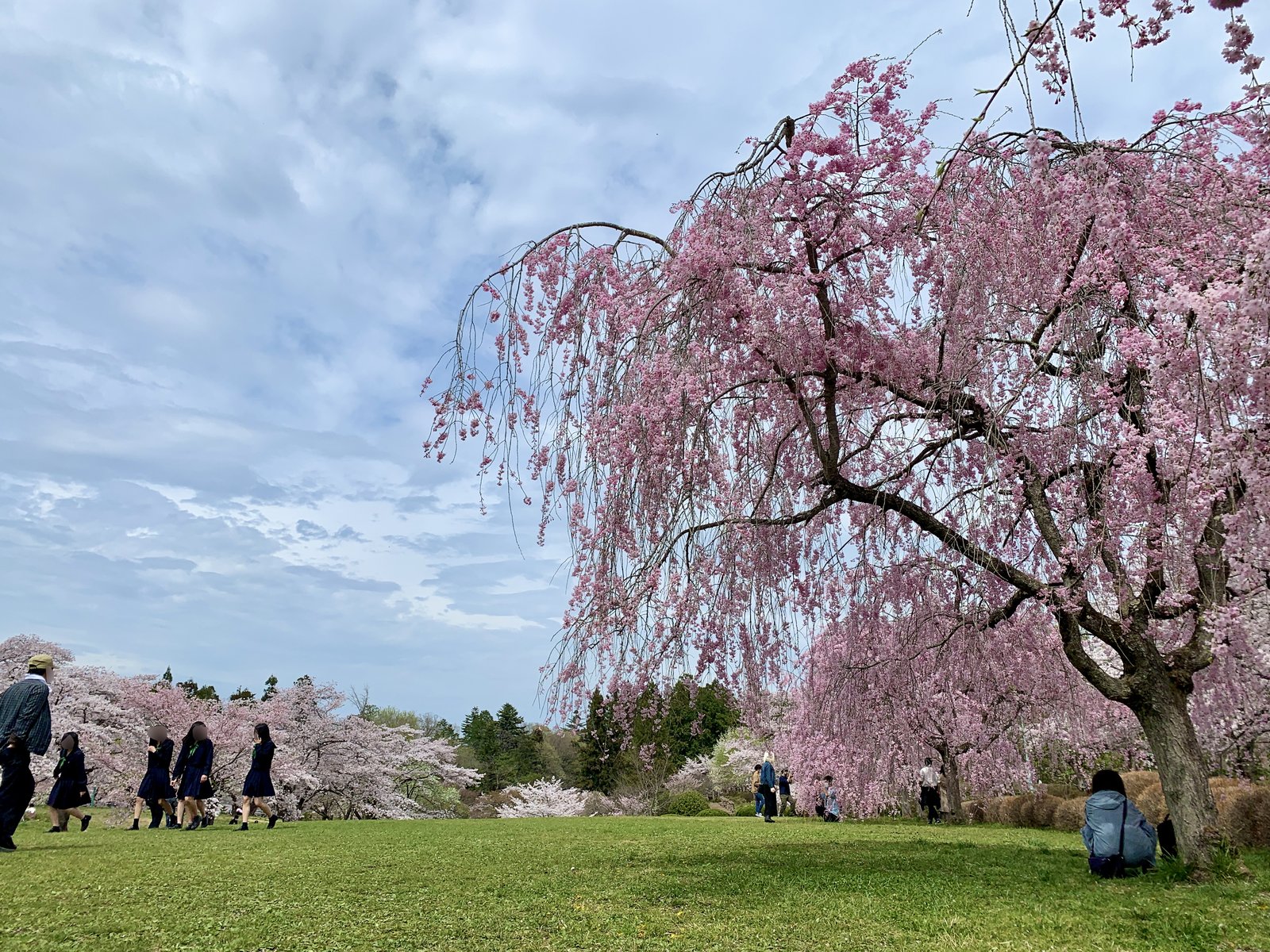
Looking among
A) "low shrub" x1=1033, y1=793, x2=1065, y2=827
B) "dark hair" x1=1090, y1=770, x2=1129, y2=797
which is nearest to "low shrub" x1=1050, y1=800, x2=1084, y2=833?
"low shrub" x1=1033, y1=793, x2=1065, y2=827

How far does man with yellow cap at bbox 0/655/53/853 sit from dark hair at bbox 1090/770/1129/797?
9478 millimetres

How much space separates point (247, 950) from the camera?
3.72 meters

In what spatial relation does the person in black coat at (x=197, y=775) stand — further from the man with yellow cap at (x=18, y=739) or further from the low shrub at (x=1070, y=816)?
the low shrub at (x=1070, y=816)

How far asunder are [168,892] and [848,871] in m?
5.21

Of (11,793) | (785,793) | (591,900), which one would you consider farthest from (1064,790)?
(11,793)

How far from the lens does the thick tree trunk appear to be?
6652 millimetres

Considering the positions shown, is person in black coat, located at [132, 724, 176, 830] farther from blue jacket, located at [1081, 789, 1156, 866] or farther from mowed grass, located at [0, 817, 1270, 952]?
blue jacket, located at [1081, 789, 1156, 866]

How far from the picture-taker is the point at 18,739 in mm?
7641

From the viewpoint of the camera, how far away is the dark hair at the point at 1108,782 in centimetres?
685

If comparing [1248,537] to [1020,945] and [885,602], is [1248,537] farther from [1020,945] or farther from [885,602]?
[885,602]

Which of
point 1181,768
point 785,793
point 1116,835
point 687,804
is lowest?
point 687,804

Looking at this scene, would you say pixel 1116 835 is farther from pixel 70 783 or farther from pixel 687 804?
pixel 687 804

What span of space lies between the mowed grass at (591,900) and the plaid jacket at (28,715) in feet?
3.46

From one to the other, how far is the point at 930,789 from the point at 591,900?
1348cm
